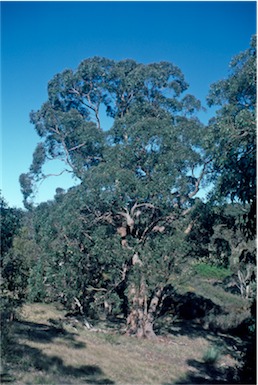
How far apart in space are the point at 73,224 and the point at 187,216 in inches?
197

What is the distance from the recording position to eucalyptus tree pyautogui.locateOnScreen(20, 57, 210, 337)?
14.3 meters

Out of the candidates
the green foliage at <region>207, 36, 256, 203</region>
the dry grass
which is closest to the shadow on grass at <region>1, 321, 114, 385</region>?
the dry grass

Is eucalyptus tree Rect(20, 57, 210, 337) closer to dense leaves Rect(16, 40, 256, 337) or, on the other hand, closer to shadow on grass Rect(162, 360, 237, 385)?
dense leaves Rect(16, 40, 256, 337)

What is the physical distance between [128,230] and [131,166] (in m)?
3.33

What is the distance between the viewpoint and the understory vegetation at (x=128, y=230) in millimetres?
10570

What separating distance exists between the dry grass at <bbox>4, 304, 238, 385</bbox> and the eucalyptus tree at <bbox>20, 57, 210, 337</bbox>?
161 cm

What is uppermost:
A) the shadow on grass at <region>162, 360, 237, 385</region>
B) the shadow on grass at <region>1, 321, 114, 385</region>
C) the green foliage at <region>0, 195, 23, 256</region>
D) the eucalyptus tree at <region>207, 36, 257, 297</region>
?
the eucalyptus tree at <region>207, 36, 257, 297</region>

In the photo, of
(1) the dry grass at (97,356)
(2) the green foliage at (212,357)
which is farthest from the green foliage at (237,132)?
(2) the green foliage at (212,357)

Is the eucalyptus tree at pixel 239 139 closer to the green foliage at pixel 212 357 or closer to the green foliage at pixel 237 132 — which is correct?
the green foliage at pixel 237 132

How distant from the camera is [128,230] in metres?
16.3

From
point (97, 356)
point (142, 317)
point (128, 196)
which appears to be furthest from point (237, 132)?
point (142, 317)

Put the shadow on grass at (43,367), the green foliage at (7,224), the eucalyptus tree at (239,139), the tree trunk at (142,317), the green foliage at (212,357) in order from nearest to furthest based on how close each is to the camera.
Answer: the eucalyptus tree at (239,139) → the shadow on grass at (43,367) → the green foliage at (7,224) → the green foliage at (212,357) → the tree trunk at (142,317)

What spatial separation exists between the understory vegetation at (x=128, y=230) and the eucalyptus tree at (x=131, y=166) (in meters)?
0.05

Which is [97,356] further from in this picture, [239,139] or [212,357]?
[239,139]
